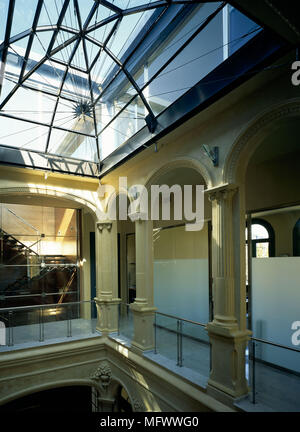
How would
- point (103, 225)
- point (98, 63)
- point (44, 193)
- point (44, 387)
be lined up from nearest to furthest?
point (98, 63), point (44, 387), point (44, 193), point (103, 225)

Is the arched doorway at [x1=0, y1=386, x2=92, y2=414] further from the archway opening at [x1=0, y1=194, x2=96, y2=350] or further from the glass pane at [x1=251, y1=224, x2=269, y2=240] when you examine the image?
the glass pane at [x1=251, y1=224, x2=269, y2=240]

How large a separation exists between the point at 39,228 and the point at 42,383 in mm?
5772

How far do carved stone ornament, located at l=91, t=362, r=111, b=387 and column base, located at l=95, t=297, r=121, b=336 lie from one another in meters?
1.02

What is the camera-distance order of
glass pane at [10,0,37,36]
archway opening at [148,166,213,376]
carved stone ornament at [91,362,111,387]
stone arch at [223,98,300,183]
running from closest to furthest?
stone arch at [223,98,300,183] → glass pane at [10,0,37,36] → archway opening at [148,166,213,376] → carved stone ornament at [91,362,111,387]

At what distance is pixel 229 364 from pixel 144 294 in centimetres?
298

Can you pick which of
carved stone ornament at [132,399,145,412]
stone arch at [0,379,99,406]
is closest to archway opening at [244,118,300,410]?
carved stone ornament at [132,399,145,412]

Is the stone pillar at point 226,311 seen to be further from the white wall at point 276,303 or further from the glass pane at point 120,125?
the glass pane at point 120,125

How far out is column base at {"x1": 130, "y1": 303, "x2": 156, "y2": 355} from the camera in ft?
22.8

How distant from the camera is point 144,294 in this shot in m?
7.23

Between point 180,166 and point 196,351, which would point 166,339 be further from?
point 180,166

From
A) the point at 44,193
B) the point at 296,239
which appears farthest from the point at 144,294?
the point at 44,193

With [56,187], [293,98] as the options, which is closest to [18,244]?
[56,187]

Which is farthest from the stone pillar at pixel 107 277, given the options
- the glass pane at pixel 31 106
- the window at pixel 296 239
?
the window at pixel 296 239

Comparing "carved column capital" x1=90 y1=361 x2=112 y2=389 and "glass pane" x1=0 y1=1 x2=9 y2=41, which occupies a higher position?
"glass pane" x1=0 y1=1 x2=9 y2=41
